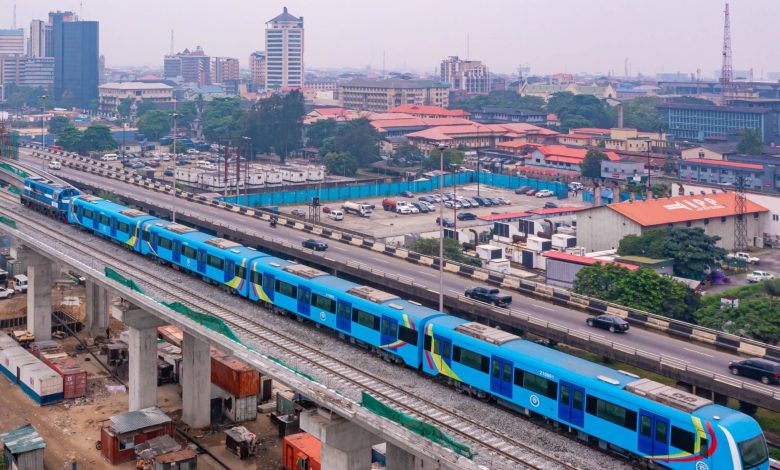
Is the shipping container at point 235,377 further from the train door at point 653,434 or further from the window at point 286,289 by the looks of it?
the train door at point 653,434

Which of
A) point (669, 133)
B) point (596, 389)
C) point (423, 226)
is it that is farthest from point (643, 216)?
point (669, 133)

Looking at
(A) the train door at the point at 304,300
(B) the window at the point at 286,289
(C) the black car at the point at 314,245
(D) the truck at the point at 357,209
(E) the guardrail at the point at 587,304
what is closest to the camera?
(E) the guardrail at the point at 587,304

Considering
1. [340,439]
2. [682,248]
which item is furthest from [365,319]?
[682,248]

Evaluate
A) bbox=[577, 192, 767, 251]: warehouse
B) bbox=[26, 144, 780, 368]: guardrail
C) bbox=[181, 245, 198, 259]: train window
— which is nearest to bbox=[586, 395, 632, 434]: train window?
bbox=[26, 144, 780, 368]: guardrail

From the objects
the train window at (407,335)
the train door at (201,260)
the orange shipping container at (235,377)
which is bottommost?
the orange shipping container at (235,377)

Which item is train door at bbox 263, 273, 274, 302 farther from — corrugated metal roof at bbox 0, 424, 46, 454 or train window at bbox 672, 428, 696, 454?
train window at bbox 672, 428, 696, 454

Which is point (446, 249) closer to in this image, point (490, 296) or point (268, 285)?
point (490, 296)

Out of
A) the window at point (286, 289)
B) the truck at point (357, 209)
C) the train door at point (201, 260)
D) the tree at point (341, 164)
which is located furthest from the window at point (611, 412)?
the tree at point (341, 164)
